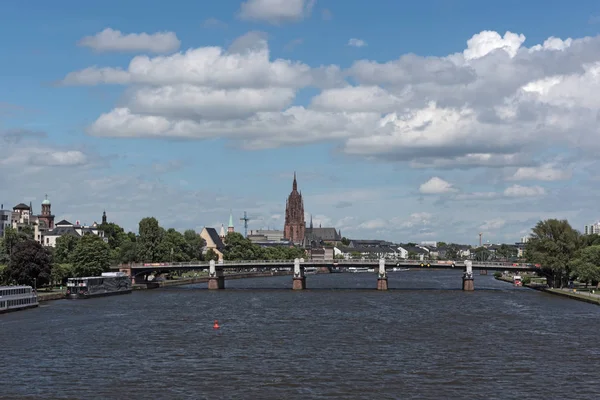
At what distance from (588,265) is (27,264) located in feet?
312

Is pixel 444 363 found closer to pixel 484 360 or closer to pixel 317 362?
pixel 484 360

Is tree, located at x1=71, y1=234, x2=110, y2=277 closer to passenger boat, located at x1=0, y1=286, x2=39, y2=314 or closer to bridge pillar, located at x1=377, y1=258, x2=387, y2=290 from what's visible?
passenger boat, located at x1=0, y1=286, x2=39, y2=314

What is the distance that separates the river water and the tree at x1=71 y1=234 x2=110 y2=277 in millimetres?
37323

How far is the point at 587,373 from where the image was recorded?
2569 inches

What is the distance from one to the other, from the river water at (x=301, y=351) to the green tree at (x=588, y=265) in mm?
16196

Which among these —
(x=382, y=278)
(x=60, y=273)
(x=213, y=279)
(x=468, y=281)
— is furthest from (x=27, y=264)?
(x=468, y=281)

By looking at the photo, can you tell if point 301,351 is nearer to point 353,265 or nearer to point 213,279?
point 353,265

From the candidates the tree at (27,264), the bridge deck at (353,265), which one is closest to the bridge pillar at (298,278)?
the bridge deck at (353,265)

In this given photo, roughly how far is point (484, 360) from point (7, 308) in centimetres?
6874

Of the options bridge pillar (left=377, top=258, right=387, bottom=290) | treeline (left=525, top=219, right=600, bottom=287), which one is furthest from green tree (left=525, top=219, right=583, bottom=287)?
bridge pillar (left=377, top=258, right=387, bottom=290)

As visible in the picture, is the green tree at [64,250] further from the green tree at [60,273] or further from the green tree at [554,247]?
the green tree at [554,247]

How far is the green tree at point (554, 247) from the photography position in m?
162

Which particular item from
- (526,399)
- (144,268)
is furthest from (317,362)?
(144,268)

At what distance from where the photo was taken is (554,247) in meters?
163
